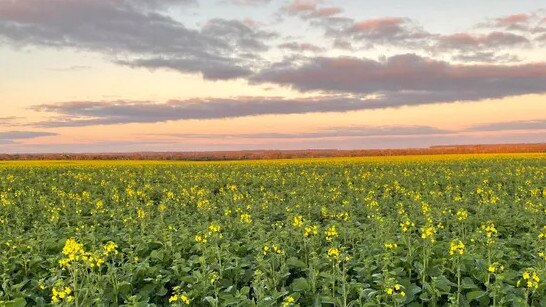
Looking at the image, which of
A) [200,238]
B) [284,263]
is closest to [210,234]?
[200,238]

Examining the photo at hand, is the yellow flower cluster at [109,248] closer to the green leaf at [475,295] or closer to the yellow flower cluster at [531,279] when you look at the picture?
the green leaf at [475,295]

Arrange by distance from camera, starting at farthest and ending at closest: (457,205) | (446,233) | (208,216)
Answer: (457,205), (208,216), (446,233)

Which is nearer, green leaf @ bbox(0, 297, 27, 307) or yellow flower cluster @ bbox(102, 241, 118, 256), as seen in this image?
green leaf @ bbox(0, 297, 27, 307)

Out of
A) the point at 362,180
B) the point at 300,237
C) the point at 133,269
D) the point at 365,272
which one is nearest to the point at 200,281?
the point at 133,269

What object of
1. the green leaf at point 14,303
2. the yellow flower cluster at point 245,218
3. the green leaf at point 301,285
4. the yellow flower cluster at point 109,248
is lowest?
the green leaf at point 301,285

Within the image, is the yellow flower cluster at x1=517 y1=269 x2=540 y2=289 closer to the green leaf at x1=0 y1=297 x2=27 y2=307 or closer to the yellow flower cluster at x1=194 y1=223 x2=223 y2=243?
the yellow flower cluster at x1=194 y1=223 x2=223 y2=243

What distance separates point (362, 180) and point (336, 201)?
709 centimetres

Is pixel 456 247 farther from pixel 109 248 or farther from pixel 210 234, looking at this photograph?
pixel 109 248

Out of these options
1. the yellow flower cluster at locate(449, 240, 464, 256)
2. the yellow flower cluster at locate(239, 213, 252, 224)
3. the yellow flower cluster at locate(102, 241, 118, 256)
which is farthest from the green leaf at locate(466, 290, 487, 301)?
the yellow flower cluster at locate(239, 213, 252, 224)

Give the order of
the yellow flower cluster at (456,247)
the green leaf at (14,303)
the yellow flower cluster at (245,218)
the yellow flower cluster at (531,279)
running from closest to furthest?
the yellow flower cluster at (531,279) → the green leaf at (14,303) → the yellow flower cluster at (456,247) → the yellow flower cluster at (245,218)

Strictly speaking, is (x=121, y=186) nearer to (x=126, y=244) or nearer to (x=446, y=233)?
(x=126, y=244)

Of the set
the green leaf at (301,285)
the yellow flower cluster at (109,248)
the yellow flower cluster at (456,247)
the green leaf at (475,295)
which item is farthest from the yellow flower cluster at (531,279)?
the yellow flower cluster at (109,248)

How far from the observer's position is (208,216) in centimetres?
1453

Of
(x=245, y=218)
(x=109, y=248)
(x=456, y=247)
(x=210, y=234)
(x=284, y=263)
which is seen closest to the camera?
(x=456, y=247)
